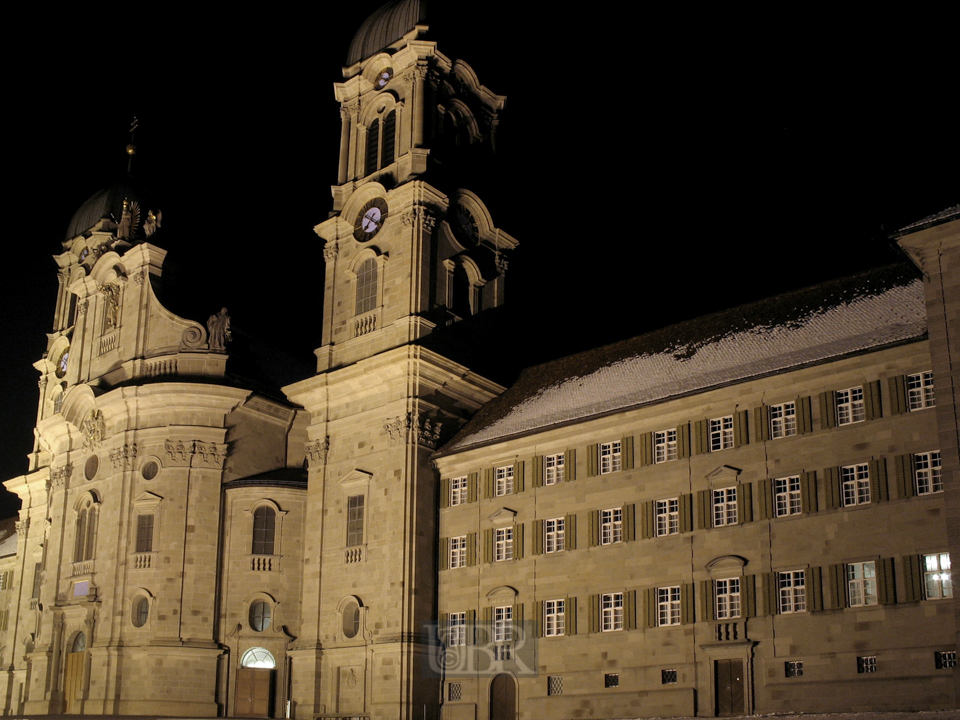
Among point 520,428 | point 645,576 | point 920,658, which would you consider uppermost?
point 520,428

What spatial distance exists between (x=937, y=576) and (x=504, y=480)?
17277mm

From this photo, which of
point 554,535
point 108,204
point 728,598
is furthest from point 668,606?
point 108,204

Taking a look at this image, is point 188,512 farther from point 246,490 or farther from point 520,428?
point 520,428

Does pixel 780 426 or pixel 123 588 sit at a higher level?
pixel 780 426

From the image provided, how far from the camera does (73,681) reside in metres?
55.6

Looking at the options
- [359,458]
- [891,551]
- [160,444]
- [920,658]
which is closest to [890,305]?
[891,551]

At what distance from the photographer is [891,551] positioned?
3509 centimetres

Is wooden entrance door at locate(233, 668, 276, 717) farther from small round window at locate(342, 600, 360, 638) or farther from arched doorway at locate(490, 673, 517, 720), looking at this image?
arched doorway at locate(490, 673, 517, 720)

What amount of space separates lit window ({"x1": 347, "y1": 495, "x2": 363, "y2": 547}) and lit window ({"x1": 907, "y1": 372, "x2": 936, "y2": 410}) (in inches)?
885

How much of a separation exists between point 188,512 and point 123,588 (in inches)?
172

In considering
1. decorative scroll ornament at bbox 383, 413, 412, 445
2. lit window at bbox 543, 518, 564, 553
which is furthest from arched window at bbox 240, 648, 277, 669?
lit window at bbox 543, 518, 564, 553

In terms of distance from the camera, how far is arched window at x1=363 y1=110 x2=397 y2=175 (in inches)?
2200

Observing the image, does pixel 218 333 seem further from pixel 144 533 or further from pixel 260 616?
pixel 260 616

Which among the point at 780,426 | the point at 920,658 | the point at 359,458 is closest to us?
the point at 920,658
